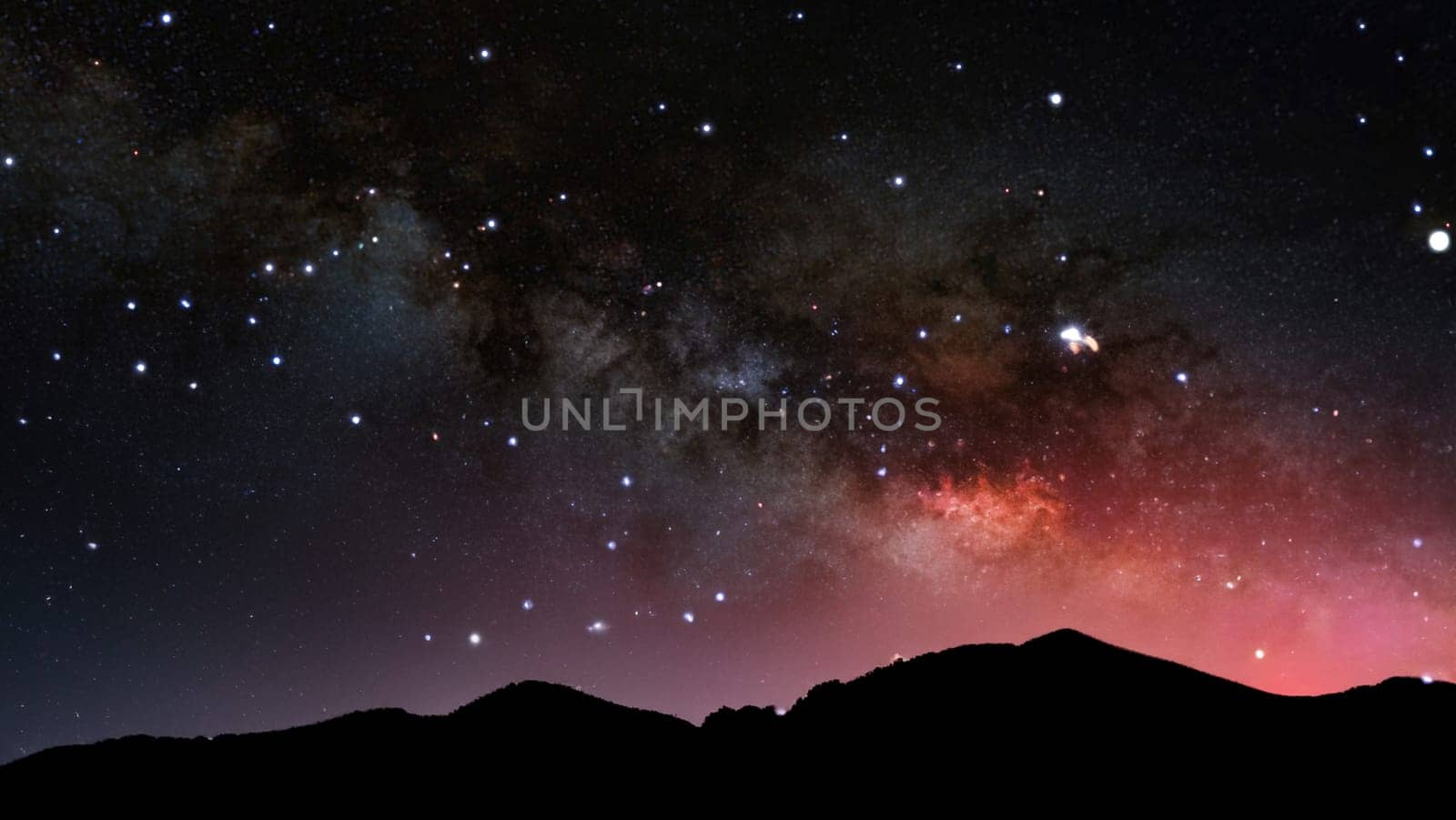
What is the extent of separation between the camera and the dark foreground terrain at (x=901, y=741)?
1095 centimetres

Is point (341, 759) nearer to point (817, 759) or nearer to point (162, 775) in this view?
point (162, 775)

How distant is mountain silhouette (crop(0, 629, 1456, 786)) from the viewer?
1123 cm

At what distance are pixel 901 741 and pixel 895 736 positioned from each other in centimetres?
20

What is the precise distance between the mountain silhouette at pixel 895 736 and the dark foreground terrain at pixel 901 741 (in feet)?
0.11

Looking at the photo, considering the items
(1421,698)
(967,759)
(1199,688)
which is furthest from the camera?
(1199,688)

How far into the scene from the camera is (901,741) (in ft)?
40.7

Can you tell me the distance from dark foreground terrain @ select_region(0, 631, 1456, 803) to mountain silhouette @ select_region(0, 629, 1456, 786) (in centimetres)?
3

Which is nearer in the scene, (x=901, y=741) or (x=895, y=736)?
(x=901, y=741)

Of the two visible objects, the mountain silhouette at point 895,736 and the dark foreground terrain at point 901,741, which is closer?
the dark foreground terrain at point 901,741

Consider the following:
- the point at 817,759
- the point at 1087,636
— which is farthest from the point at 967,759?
the point at 1087,636

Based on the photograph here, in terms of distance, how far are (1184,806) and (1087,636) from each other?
5794 millimetres

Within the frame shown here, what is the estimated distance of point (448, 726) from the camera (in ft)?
48.4

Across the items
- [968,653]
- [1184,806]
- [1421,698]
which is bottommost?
[1184,806]

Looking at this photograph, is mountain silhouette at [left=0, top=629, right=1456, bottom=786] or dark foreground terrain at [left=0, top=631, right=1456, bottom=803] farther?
mountain silhouette at [left=0, top=629, right=1456, bottom=786]
